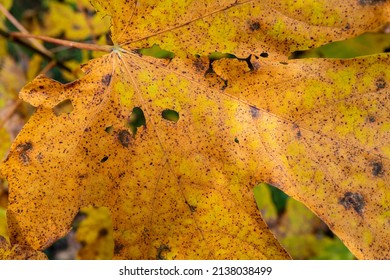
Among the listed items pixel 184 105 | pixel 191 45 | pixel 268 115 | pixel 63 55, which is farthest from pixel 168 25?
pixel 63 55

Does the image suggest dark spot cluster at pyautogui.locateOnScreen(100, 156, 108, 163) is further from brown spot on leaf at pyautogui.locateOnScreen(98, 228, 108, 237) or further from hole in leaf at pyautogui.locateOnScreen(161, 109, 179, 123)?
brown spot on leaf at pyautogui.locateOnScreen(98, 228, 108, 237)

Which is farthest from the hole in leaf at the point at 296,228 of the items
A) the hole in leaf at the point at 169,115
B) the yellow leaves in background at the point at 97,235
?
the yellow leaves in background at the point at 97,235

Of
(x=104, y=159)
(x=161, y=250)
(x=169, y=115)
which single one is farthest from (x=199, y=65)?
(x=169, y=115)

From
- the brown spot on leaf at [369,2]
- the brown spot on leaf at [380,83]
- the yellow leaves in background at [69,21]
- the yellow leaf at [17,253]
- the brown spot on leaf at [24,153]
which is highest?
the brown spot on leaf at [369,2]

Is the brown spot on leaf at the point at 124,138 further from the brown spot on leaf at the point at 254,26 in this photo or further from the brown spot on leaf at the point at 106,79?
the brown spot on leaf at the point at 254,26

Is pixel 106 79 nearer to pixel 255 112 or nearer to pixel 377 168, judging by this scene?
pixel 255 112

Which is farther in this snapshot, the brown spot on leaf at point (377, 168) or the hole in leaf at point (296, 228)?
the hole in leaf at point (296, 228)
